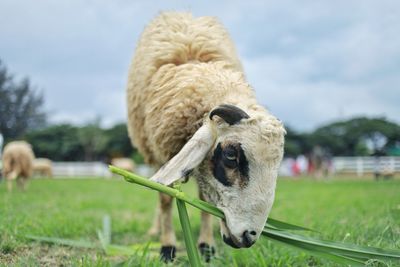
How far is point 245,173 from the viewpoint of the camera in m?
2.91

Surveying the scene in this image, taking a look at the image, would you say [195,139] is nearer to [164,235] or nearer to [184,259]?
[184,259]

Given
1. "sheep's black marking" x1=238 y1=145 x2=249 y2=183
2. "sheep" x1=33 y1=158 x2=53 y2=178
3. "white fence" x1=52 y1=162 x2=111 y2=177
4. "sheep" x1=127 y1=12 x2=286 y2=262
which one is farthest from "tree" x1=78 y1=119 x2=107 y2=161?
"sheep's black marking" x1=238 y1=145 x2=249 y2=183

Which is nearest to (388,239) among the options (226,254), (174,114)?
(226,254)

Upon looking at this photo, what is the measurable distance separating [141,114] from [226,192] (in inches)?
81.4

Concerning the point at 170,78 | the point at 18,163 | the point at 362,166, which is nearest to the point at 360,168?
the point at 362,166

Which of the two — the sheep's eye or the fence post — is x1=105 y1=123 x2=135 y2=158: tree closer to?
the fence post

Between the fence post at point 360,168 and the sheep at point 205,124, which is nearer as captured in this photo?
the sheep at point 205,124

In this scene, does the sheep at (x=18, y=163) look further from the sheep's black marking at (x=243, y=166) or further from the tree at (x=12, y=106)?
the sheep's black marking at (x=243, y=166)

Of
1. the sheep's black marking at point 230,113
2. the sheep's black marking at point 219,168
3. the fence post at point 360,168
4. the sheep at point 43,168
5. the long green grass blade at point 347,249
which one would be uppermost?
the sheep's black marking at point 230,113

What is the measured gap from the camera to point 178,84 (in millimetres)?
4012

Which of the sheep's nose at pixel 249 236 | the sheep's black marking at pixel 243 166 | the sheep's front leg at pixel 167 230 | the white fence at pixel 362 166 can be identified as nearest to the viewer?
the sheep's nose at pixel 249 236

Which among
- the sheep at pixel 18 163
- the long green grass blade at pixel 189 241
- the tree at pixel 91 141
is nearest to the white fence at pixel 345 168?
the sheep at pixel 18 163

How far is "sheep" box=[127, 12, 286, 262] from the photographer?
113 inches

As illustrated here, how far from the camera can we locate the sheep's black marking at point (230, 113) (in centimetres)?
309
